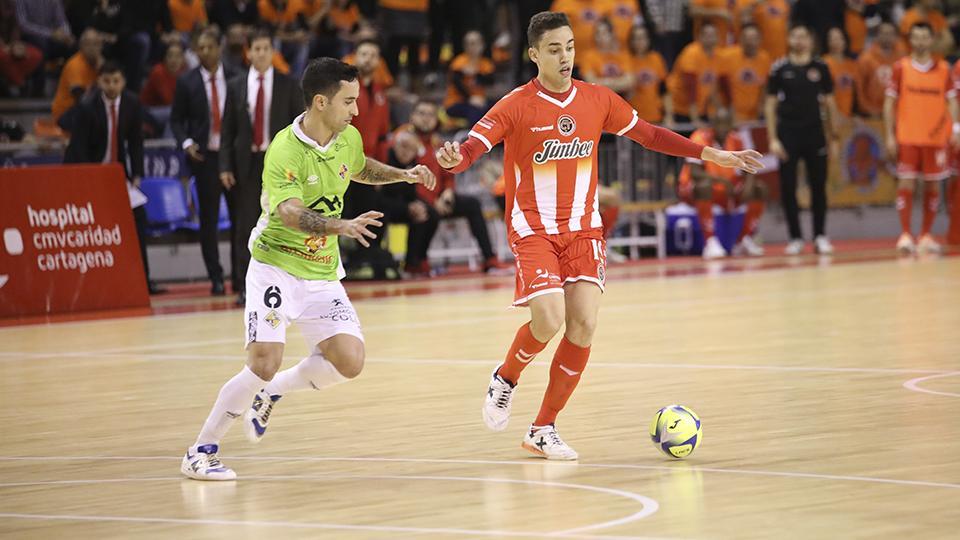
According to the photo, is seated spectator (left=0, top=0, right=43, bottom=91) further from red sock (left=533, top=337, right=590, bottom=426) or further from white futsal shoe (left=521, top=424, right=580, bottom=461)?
white futsal shoe (left=521, top=424, right=580, bottom=461)

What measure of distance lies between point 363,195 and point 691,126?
5.87 metres

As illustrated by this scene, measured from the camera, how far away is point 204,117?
1688 centimetres

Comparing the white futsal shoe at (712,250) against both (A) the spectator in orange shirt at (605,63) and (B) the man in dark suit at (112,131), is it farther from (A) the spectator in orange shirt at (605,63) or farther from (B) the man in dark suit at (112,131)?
(B) the man in dark suit at (112,131)

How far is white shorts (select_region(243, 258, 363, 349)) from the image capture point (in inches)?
285

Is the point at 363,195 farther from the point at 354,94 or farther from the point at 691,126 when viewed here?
the point at 354,94

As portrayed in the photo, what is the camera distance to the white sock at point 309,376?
294 inches

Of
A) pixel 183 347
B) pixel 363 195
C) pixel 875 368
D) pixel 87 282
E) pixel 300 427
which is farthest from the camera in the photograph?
pixel 363 195

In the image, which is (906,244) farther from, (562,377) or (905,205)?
(562,377)

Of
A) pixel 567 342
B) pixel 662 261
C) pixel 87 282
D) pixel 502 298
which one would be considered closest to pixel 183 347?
pixel 87 282

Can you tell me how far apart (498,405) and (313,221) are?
4.82 ft

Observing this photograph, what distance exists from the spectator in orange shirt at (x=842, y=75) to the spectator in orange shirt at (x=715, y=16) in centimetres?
154

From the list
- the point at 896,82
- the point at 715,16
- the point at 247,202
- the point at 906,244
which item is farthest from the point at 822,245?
the point at 247,202

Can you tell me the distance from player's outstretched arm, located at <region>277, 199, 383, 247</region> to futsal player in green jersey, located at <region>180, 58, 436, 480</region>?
0.01 m

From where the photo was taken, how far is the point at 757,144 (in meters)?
22.6
